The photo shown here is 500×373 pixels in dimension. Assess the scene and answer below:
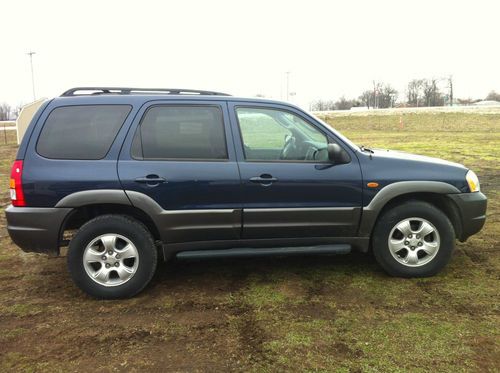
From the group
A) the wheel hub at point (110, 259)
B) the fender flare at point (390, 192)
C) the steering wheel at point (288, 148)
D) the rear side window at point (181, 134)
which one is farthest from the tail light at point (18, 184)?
the fender flare at point (390, 192)

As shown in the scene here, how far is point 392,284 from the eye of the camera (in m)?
4.38

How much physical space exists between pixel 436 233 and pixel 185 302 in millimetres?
2457

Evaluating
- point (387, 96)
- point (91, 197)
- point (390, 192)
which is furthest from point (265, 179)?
point (387, 96)

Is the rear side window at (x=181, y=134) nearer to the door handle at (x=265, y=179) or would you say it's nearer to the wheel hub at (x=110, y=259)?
the door handle at (x=265, y=179)

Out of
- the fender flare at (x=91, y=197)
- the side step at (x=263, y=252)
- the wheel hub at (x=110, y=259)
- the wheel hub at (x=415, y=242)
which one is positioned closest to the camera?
the fender flare at (x=91, y=197)

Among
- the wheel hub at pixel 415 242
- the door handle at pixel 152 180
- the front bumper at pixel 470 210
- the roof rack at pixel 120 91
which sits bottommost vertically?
the wheel hub at pixel 415 242

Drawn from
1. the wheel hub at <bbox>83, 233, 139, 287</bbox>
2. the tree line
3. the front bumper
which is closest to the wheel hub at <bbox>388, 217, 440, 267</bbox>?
the front bumper

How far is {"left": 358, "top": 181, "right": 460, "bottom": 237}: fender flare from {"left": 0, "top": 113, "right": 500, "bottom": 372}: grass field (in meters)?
0.58

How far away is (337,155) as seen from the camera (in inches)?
168

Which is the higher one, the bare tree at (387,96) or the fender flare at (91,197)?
the bare tree at (387,96)

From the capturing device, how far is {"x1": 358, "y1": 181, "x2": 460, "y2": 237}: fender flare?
4312 millimetres

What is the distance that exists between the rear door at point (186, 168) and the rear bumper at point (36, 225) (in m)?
0.68

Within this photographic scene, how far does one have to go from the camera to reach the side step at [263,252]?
13.8 feet

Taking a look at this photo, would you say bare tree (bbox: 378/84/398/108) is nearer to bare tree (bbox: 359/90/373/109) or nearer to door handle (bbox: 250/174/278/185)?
bare tree (bbox: 359/90/373/109)
